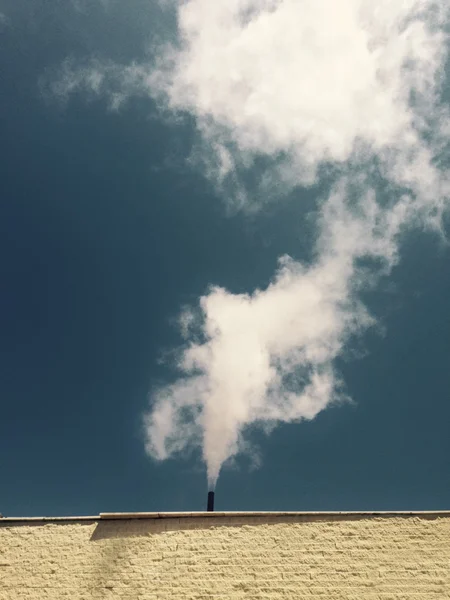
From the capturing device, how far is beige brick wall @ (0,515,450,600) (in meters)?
10.8

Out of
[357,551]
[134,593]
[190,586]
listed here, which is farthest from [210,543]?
[357,551]

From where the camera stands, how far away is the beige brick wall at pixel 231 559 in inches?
425

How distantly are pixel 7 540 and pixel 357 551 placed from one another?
30.1ft

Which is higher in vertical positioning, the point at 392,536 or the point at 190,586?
the point at 392,536

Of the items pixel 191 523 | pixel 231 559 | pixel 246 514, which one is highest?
pixel 246 514

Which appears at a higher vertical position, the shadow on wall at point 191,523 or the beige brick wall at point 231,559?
the shadow on wall at point 191,523

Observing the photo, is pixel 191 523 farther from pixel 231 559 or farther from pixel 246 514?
pixel 246 514

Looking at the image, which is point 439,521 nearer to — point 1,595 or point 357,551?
point 357,551

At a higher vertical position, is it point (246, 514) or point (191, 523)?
point (246, 514)

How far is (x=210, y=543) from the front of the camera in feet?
38.2

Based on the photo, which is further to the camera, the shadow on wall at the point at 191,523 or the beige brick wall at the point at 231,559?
the shadow on wall at the point at 191,523

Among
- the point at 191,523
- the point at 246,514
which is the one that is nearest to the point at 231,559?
the point at 246,514

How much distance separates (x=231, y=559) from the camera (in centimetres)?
1135

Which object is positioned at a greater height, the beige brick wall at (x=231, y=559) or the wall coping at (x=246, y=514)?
the wall coping at (x=246, y=514)
